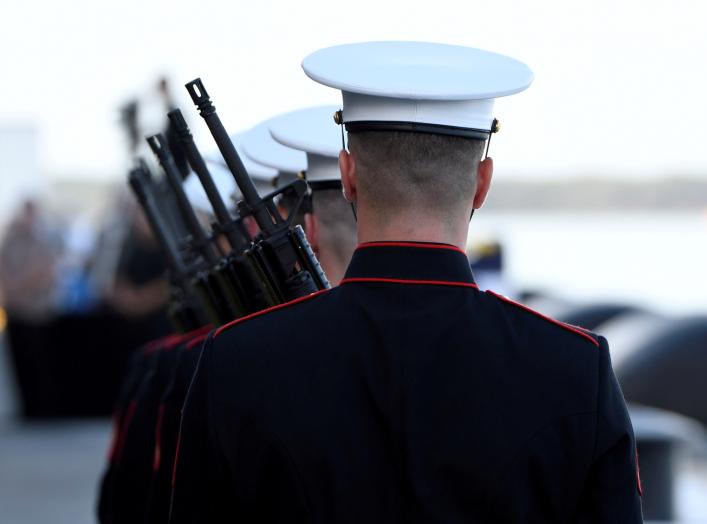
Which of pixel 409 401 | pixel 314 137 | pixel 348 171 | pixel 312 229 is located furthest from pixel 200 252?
pixel 409 401

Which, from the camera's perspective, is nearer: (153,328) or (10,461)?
(10,461)

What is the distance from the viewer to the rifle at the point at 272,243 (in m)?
2.38

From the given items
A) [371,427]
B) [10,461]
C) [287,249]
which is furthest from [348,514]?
[10,461]

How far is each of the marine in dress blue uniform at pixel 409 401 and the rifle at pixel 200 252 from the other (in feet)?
3.40

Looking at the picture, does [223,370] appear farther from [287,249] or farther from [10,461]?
[10,461]

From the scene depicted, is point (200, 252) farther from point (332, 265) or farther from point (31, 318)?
point (31, 318)

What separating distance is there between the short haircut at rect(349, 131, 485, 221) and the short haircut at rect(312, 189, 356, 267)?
0.83 meters

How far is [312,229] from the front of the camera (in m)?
2.80

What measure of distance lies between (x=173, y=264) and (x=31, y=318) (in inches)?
252

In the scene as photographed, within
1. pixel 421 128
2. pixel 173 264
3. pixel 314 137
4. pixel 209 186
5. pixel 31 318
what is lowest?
pixel 31 318

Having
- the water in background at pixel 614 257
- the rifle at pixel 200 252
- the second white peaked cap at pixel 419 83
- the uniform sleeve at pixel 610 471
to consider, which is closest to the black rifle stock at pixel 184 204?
the rifle at pixel 200 252

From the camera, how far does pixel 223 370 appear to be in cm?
187

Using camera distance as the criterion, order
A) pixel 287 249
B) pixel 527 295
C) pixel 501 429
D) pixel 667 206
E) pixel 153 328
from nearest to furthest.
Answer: pixel 501 429 < pixel 287 249 < pixel 153 328 < pixel 527 295 < pixel 667 206

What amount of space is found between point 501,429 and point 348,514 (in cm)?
25
